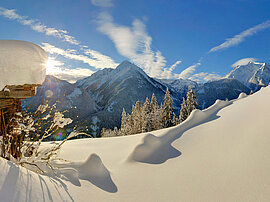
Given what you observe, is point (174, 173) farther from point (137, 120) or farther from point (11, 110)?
point (137, 120)

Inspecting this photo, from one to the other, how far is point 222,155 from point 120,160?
3.08 m

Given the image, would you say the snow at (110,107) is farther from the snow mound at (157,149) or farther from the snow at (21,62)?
the snow at (21,62)

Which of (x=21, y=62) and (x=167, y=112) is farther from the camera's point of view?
(x=167, y=112)

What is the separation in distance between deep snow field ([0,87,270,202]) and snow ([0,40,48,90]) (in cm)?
139

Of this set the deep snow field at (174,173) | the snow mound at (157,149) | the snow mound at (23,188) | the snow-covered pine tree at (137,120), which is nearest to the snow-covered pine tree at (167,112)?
the snow-covered pine tree at (137,120)

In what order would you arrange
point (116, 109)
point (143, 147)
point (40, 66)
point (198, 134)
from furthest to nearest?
point (116, 109)
point (198, 134)
point (143, 147)
point (40, 66)

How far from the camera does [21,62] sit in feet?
8.20

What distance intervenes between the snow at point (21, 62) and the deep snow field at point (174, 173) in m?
1.39

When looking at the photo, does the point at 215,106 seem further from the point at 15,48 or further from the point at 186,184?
the point at 15,48

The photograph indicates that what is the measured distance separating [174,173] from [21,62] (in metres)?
4.04

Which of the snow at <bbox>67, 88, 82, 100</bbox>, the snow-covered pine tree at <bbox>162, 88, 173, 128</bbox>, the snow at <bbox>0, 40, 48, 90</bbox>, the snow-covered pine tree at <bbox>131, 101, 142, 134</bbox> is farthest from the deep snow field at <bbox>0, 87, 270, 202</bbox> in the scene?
the snow at <bbox>67, 88, 82, 100</bbox>

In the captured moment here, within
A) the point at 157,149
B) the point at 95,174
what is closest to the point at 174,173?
the point at 157,149

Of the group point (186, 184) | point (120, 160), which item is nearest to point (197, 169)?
point (186, 184)

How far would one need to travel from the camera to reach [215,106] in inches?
347
